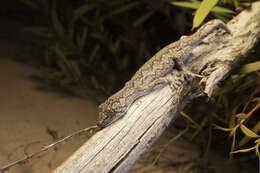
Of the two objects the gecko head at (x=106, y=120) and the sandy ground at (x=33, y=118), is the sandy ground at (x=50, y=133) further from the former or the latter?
the gecko head at (x=106, y=120)

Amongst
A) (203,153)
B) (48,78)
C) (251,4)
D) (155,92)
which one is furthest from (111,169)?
(48,78)

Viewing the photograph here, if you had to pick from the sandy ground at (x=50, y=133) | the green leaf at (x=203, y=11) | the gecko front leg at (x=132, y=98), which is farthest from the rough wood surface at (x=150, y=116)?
the sandy ground at (x=50, y=133)

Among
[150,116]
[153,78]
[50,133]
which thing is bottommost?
[150,116]

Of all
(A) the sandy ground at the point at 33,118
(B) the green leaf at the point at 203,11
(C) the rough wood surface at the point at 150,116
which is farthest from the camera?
(A) the sandy ground at the point at 33,118

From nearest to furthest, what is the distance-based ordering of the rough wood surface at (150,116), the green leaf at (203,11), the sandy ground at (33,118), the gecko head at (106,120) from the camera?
the rough wood surface at (150,116)
the gecko head at (106,120)
the green leaf at (203,11)
the sandy ground at (33,118)

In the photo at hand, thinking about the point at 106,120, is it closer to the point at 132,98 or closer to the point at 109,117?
the point at 109,117

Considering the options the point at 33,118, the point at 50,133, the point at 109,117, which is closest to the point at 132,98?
the point at 109,117

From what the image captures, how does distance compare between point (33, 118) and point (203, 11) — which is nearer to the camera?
point (203, 11)
